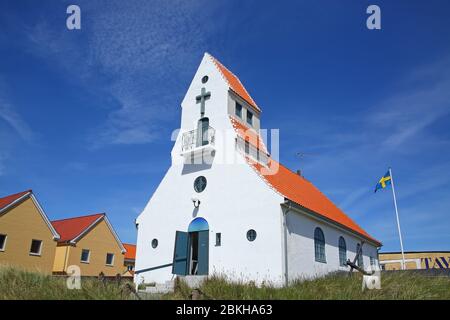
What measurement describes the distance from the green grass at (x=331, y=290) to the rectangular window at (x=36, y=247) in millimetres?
19799

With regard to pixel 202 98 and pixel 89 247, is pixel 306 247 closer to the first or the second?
pixel 202 98

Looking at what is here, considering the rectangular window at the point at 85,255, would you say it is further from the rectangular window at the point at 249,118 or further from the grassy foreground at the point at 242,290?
the grassy foreground at the point at 242,290

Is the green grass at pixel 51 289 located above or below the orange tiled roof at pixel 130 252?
below

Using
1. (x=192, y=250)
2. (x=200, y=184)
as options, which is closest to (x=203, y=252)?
(x=192, y=250)

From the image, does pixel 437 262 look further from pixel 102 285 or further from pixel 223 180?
pixel 102 285

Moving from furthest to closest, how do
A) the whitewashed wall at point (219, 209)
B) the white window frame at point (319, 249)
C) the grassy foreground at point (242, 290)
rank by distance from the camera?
the white window frame at point (319, 249), the whitewashed wall at point (219, 209), the grassy foreground at point (242, 290)

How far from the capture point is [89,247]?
34.4 meters

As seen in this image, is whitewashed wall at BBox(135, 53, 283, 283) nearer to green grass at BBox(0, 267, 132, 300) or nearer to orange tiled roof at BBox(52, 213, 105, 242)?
green grass at BBox(0, 267, 132, 300)

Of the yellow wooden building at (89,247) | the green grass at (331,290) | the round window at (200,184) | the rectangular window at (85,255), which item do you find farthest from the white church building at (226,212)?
the rectangular window at (85,255)

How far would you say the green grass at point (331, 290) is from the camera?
1101cm

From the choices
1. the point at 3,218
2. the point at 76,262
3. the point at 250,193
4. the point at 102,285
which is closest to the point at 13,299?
the point at 102,285

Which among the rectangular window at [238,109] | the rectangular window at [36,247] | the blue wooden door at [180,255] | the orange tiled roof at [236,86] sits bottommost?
the blue wooden door at [180,255]

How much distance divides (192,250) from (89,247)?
1916 centimetres

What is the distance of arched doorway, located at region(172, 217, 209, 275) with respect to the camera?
17844 millimetres
